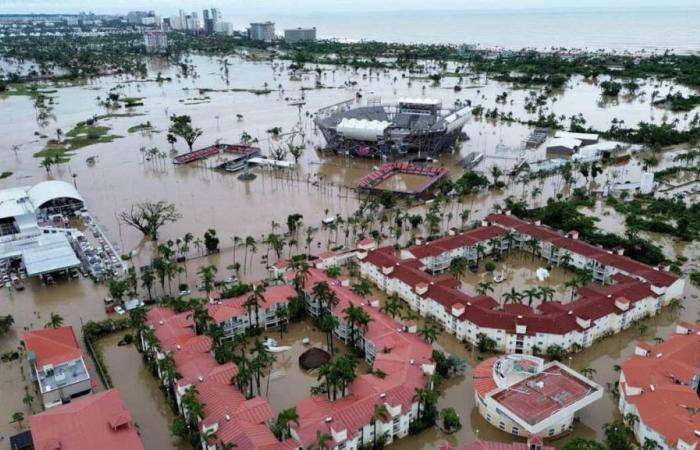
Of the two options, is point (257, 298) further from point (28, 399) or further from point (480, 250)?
point (480, 250)

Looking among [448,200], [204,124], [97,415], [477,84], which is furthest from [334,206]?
[477,84]

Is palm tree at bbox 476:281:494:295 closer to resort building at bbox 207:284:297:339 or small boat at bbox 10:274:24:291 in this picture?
resort building at bbox 207:284:297:339

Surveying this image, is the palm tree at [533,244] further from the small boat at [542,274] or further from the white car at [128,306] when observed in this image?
the white car at [128,306]

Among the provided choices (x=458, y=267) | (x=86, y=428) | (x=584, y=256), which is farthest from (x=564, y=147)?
(x=86, y=428)

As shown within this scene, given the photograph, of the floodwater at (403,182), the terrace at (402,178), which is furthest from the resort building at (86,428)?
the floodwater at (403,182)

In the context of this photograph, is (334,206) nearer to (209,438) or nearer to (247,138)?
(247,138)

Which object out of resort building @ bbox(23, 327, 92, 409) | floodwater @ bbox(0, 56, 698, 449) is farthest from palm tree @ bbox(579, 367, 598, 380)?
resort building @ bbox(23, 327, 92, 409)

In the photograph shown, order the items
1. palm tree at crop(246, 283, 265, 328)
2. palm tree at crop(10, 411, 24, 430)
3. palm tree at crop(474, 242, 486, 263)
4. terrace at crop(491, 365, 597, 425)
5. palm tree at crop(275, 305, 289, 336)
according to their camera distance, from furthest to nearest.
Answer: palm tree at crop(474, 242, 486, 263) < palm tree at crop(275, 305, 289, 336) < palm tree at crop(246, 283, 265, 328) < palm tree at crop(10, 411, 24, 430) < terrace at crop(491, 365, 597, 425)
